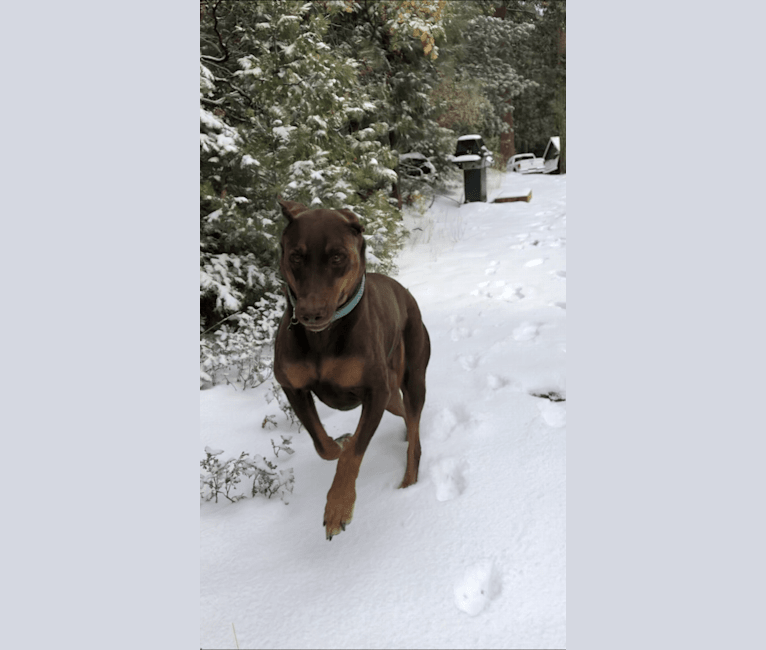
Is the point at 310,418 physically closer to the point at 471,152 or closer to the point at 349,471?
the point at 349,471

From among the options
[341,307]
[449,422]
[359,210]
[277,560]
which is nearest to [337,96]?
[359,210]

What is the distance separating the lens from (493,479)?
2.37m

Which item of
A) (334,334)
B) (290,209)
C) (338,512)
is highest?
(290,209)

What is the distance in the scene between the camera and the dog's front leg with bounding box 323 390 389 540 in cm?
179

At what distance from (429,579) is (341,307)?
104cm

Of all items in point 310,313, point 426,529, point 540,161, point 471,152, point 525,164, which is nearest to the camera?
point 310,313

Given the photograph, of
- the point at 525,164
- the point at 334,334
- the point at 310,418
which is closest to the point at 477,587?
the point at 310,418

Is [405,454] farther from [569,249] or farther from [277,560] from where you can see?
[569,249]

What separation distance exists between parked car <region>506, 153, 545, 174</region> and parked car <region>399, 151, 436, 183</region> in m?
4.80

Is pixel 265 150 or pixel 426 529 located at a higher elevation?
pixel 265 150

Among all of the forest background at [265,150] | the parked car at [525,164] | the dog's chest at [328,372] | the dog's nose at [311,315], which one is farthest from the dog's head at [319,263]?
the parked car at [525,164]

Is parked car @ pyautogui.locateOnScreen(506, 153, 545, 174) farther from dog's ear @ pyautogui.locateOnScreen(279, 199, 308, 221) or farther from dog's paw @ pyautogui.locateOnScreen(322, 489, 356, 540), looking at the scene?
dog's paw @ pyautogui.locateOnScreen(322, 489, 356, 540)

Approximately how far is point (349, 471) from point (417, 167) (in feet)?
29.5

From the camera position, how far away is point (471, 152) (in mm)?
10234
